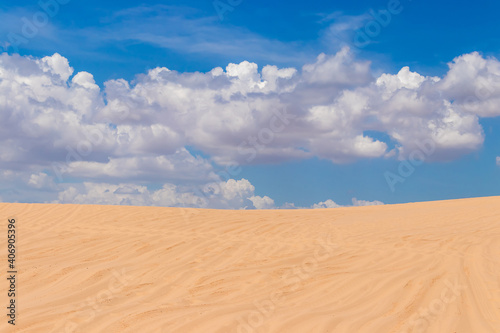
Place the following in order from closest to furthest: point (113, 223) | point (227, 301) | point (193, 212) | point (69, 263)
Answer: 1. point (227, 301)
2. point (69, 263)
3. point (113, 223)
4. point (193, 212)

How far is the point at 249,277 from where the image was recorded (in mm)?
7102

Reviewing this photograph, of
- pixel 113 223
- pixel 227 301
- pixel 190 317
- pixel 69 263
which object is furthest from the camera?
pixel 113 223

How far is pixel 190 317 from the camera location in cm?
523

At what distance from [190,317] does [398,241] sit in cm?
679

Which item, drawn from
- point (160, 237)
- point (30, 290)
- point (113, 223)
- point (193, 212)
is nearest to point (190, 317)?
point (30, 290)

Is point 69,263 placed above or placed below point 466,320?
above

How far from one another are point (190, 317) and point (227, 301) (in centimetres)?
81

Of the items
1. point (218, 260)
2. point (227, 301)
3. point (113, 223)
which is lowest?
point (227, 301)

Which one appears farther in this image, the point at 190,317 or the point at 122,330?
the point at 190,317

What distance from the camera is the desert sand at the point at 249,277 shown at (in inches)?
206

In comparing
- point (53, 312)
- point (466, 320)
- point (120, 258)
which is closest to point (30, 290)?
point (53, 312)

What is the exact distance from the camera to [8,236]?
1001 centimetres

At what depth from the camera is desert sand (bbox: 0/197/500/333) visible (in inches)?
206

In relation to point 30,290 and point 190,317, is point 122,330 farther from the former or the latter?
point 30,290
